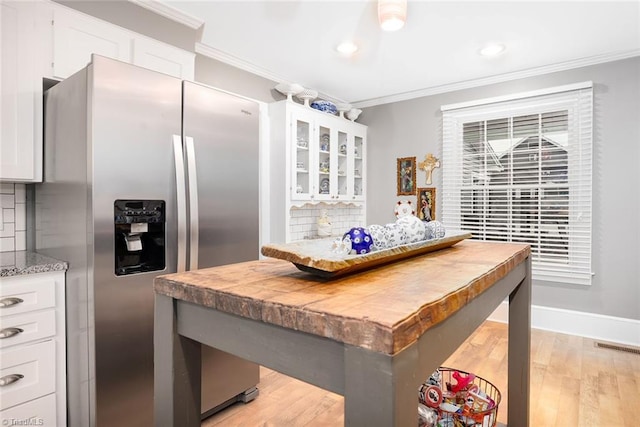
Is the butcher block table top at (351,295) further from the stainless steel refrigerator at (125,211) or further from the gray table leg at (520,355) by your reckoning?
the stainless steel refrigerator at (125,211)

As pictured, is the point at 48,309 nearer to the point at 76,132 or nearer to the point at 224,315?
the point at 76,132

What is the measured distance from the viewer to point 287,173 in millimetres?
3422

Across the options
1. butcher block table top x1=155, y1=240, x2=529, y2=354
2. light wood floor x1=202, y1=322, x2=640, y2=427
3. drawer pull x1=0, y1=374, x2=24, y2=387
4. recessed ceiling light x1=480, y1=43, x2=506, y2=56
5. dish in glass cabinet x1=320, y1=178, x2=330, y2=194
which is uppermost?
recessed ceiling light x1=480, y1=43, x2=506, y2=56

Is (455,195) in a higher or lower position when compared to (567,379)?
higher

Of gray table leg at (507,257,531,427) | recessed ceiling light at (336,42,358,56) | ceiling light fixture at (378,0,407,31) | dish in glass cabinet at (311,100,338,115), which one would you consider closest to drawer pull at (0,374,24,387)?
gray table leg at (507,257,531,427)

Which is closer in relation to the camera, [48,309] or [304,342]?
[304,342]

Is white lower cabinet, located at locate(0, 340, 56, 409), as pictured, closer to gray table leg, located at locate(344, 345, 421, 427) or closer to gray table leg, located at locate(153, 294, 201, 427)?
gray table leg, located at locate(153, 294, 201, 427)

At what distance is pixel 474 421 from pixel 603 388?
5.23ft

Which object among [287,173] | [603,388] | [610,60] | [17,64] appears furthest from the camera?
[287,173]

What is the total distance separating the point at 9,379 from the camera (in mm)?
1524

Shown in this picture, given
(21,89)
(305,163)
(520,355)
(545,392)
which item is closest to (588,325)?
(545,392)

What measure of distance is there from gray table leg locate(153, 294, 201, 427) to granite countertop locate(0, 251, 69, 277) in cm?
114

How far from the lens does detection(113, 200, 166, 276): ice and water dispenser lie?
1.61 metres

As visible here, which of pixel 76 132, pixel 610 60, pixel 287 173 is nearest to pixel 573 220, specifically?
pixel 610 60
